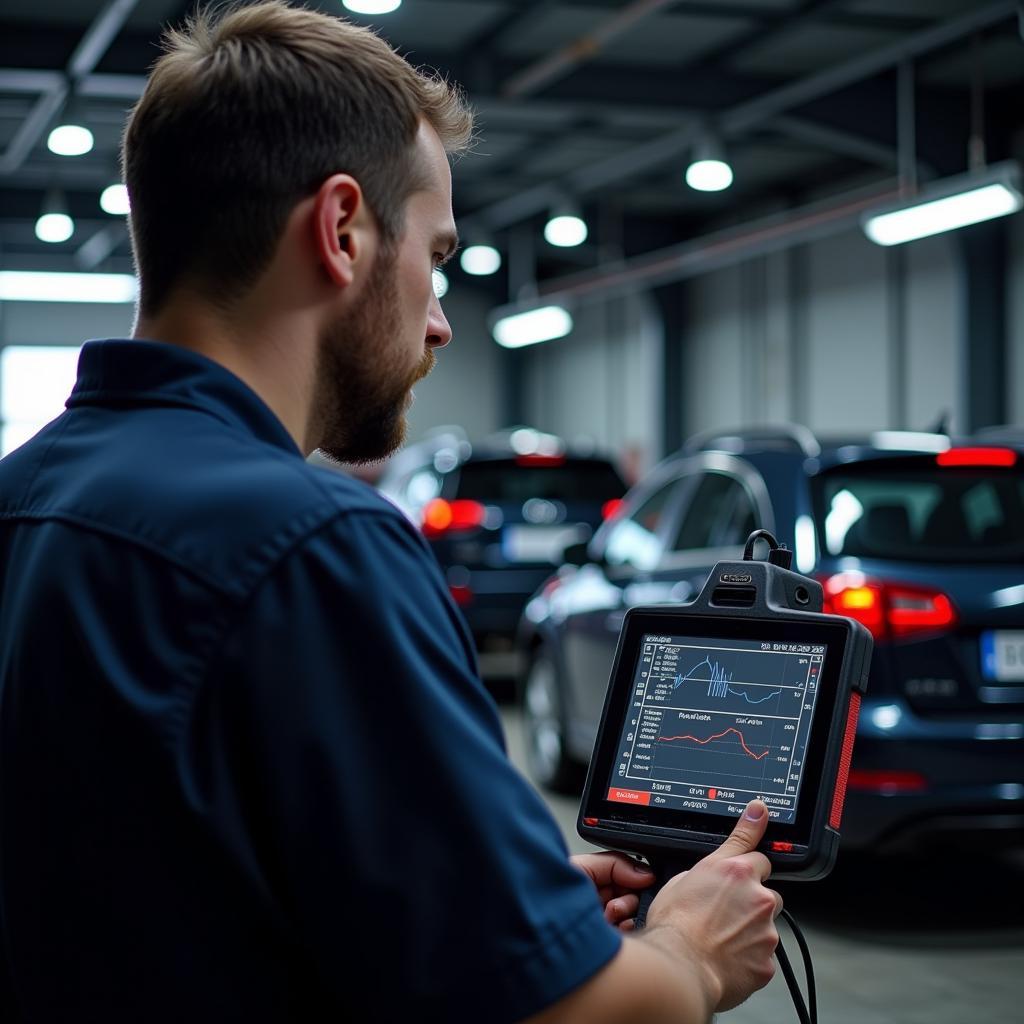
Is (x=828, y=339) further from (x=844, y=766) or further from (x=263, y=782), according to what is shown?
(x=263, y=782)

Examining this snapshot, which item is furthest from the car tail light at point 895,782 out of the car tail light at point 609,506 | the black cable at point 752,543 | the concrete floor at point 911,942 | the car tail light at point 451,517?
the car tail light at point 609,506

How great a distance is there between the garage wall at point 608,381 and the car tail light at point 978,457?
1309 cm

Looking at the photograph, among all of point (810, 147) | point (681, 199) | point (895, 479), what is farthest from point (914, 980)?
point (681, 199)

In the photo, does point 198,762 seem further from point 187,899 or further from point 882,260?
point 882,260

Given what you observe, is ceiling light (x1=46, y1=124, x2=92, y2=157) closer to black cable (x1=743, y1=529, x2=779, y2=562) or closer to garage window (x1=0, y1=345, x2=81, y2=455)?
black cable (x1=743, y1=529, x2=779, y2=562)

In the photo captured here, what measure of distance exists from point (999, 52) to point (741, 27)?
210cm

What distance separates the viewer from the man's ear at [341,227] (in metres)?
1.19

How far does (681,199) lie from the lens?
725 inches

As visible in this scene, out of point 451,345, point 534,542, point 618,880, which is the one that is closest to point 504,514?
point 534,542

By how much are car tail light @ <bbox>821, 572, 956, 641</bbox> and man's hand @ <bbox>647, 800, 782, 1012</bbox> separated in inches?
131

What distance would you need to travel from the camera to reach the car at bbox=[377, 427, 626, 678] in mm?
10273

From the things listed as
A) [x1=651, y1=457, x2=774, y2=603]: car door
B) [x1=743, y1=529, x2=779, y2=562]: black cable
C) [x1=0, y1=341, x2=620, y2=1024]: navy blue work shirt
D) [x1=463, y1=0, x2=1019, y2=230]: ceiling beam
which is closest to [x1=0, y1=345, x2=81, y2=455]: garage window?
[x1=463, y1=0, x2=1019, y2=230]: ceiling beam

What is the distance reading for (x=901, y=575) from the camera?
15.6ft

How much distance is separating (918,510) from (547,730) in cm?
265
